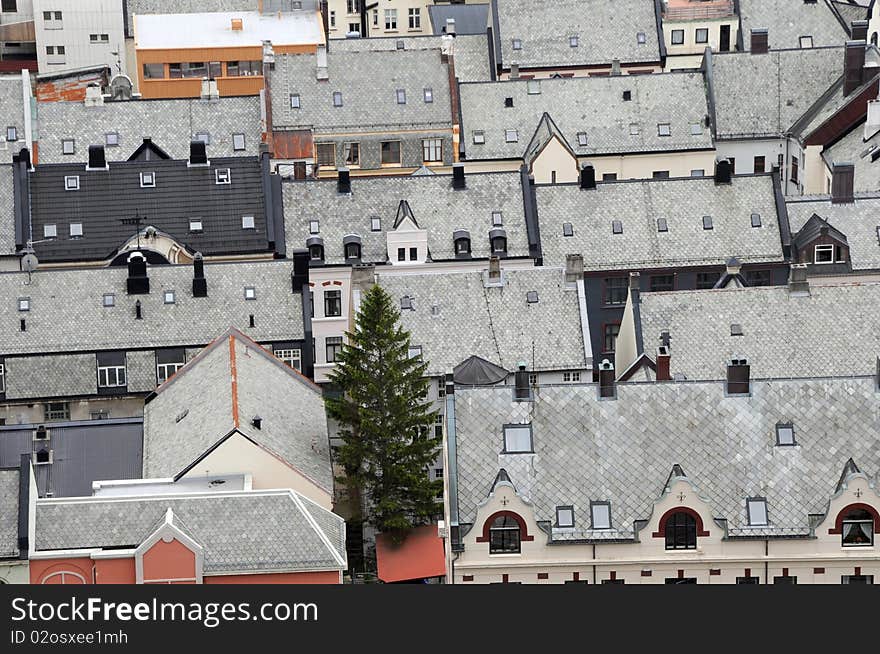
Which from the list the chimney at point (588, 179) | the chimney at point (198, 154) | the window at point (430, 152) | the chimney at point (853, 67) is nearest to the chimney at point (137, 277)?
the chimney at point (198, 154)

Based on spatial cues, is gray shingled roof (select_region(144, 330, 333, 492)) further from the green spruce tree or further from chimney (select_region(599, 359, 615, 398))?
chimney (select_region(599, 359, 615, 398))

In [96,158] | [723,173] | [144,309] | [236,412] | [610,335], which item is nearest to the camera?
[236,412]

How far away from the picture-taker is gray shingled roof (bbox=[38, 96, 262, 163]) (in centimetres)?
17175

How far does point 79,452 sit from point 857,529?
135 feet

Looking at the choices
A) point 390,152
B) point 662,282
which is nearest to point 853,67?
point 662,282

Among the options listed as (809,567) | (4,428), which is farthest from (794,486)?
(4,428)

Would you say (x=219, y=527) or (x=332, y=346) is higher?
(x=332, y=346)

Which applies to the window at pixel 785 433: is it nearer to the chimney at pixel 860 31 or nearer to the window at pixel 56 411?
the window at pixel 56 411

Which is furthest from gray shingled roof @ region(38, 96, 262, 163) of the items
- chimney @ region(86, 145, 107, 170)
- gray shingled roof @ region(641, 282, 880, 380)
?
gray shingled roof @ region(641, 282, 880, 380)

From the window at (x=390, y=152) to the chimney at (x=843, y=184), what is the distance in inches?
1437

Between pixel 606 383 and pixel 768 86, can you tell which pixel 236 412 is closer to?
pixel 606 383

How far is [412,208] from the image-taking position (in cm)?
16038

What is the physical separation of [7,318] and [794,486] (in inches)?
1982

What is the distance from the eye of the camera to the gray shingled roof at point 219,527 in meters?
116
